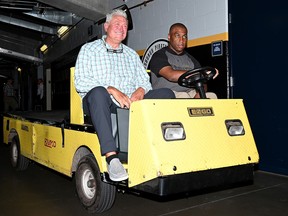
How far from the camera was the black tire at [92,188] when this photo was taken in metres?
2.46

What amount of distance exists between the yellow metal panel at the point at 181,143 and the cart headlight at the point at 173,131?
28 millimetres

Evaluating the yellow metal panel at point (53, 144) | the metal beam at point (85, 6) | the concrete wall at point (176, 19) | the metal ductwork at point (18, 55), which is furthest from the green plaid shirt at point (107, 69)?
the metal ductwork at point (18, 55)

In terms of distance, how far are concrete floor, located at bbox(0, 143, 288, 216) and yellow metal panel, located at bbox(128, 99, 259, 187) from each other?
611mm

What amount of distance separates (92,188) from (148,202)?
574mm

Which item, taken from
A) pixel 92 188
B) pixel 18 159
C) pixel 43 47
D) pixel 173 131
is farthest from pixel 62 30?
pixel 173 131

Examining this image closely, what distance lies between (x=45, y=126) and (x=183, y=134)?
1844 millimetres

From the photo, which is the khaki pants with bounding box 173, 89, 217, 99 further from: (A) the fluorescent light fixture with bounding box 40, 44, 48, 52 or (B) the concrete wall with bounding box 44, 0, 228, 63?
(A) the fluorescent light fixture with bounding box 40, 44, 48, 52

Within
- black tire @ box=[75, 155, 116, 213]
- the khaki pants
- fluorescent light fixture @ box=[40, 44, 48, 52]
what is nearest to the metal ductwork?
fluorescent light fixture @ box=[40, 44, 48, 52]

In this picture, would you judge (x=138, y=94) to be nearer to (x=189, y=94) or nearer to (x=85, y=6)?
(x=189, y=94)

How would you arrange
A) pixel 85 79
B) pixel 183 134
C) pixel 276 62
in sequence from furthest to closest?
pixel 276 62 → pixel 85 79 → pixel 183 134

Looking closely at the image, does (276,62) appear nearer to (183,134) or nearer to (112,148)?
(183,134)

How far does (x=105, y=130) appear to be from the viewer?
225cm

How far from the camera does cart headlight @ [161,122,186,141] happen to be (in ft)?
6.79

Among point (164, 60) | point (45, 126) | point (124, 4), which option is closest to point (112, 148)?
point (164, 60)
